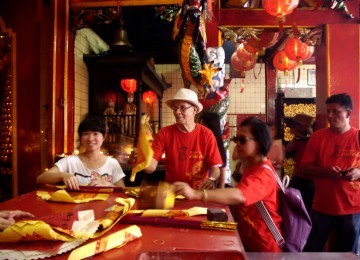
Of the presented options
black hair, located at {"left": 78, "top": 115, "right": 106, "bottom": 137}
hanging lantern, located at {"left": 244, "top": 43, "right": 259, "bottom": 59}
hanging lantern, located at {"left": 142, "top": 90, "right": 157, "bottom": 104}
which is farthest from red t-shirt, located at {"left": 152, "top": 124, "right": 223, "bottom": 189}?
hanging lantern, located at {"left": 142, "top": 90, "right": 157, "bottom": 104}

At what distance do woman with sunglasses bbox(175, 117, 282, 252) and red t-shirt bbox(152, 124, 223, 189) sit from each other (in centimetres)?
109

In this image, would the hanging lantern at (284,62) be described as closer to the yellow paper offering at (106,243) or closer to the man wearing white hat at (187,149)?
the man wearing white hat at (187,149)

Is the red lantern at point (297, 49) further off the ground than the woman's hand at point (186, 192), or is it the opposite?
the red lantern at point (297, 49)

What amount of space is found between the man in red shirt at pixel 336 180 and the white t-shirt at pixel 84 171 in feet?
6.09

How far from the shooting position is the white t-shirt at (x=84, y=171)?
280 centimetres

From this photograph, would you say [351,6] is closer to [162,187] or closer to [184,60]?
[184,60]

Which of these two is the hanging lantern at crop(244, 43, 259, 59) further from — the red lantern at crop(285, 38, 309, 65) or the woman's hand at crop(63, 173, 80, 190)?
the woman's hand at crop(63, 173, 80, 190)

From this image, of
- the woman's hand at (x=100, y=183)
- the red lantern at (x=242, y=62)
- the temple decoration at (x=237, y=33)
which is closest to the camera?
the woman's hand at (x=100, y=183)

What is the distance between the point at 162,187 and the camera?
1.89 meters

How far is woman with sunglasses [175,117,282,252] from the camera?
6.13 ft

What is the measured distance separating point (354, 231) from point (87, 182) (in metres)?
2.42

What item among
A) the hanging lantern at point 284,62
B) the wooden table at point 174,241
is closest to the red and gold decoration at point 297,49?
the hanging lantern at point 284,62

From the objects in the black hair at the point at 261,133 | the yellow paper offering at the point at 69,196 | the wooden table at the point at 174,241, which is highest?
the black hair at the point at 261,133

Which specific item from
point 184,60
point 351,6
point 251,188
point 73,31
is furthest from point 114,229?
point 351,6
